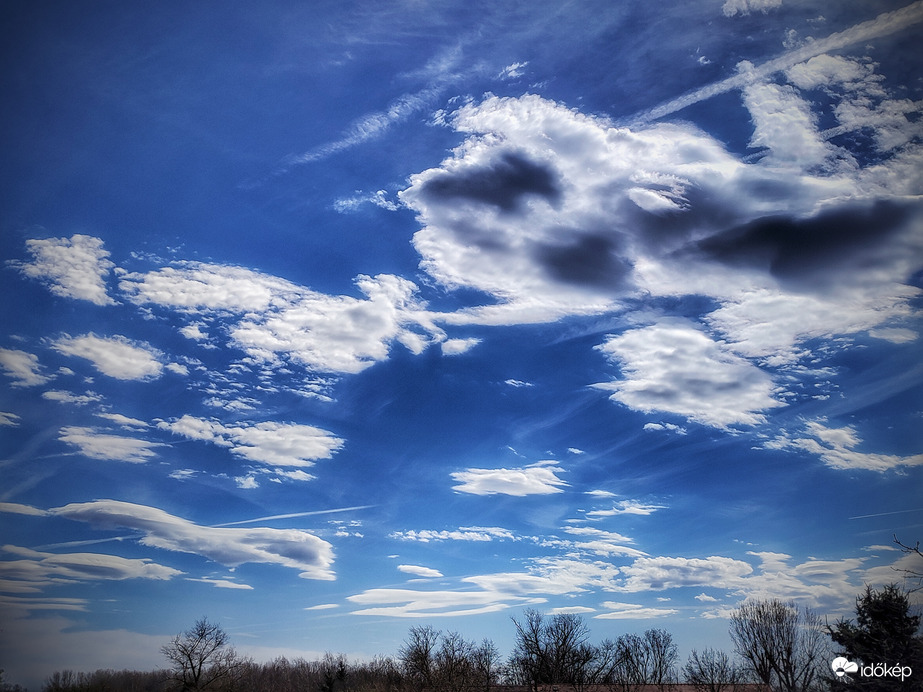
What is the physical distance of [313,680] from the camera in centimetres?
11025

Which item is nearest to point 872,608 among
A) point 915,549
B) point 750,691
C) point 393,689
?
point 915,549

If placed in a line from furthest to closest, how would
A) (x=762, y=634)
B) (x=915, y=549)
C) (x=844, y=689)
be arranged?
(x=762, y=634) → (x=844, y=689) → (x=915, y=549)

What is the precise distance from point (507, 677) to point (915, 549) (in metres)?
68.2

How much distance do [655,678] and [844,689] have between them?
46.5 meters

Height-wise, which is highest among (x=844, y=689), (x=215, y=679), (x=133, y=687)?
(x=844, y=689)

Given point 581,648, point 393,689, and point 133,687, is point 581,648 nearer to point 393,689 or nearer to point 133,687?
point 393,689

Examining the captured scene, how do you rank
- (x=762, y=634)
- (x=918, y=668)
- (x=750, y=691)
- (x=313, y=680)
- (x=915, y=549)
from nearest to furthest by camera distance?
(x=915, y=549) < (x=918, y=668) < (x=762, y=634) < (x=750, y=691) < (x=313, y=680)

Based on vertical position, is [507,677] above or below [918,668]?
below

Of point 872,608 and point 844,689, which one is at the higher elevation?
point 872,608

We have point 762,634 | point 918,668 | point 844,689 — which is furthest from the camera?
point 762,634

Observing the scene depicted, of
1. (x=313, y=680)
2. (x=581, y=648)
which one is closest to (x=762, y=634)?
(x=581, y=648)

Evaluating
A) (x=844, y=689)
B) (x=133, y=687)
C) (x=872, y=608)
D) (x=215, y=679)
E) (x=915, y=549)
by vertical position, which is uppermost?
(x=915, y=549)

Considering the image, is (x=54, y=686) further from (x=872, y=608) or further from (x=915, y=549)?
(x=915, y=549)

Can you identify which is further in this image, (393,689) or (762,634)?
(393,689)
